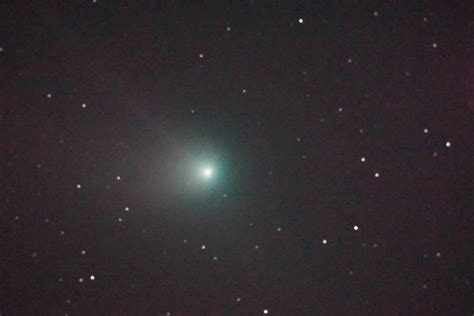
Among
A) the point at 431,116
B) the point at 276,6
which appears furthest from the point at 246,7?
the point at 431,116

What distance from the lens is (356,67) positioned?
70 centimetres

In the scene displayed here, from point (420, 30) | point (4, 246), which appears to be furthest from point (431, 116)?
point (4, 246)

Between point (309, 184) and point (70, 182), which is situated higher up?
point (70, 182)

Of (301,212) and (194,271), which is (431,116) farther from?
(194,271)

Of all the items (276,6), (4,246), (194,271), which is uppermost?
(276,6)

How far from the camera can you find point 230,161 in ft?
2.34

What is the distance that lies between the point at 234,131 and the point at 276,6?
18 cm

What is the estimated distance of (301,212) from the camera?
0.71m

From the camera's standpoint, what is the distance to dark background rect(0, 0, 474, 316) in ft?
2.30

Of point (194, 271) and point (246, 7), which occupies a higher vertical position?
point (246, 7)

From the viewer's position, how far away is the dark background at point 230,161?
70 cm

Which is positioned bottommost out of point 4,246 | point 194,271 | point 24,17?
point 194,271

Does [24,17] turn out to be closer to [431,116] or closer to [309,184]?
[309,184]

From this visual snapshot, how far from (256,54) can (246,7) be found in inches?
2.6
